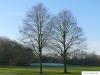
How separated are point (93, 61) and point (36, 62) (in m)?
28.1

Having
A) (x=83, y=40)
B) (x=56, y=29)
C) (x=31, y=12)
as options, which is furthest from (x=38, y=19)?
(x=83, y=40)

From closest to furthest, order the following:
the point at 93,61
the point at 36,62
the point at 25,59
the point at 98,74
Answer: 1. the point at 98,74
2. the point at 25,59
3. the point at 36,62
4. the point at 93,61

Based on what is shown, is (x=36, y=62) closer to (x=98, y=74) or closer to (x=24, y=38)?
(x=24, y=38)

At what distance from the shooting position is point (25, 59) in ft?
375

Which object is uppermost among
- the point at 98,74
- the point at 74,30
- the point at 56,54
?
the point at 74,30

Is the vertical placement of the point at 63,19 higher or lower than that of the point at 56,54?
higher

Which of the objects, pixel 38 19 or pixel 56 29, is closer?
pixel 38 19

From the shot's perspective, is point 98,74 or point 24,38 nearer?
point 98,74

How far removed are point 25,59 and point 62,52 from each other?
2324 inches

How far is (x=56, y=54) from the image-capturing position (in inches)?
2226

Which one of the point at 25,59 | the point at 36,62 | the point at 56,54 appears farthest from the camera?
the point at 36,62

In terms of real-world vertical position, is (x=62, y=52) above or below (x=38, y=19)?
below

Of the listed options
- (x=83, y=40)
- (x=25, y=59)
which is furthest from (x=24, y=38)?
(x=25, y=59)

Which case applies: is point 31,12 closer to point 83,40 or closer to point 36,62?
point 83,40
